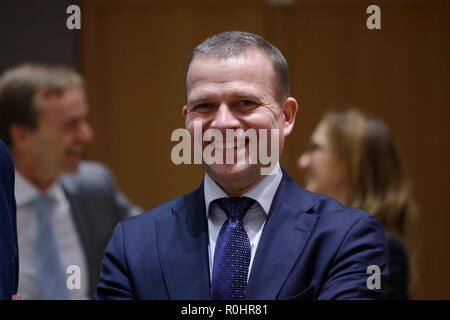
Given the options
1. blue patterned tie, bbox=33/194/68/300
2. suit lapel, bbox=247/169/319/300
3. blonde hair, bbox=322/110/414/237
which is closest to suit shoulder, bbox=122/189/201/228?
suit lapel, bbox=247/169/319/300

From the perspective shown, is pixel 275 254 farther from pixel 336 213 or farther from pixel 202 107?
pixel 202 107

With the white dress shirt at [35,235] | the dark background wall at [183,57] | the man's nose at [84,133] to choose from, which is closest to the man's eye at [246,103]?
the dark background wall at [183,57]

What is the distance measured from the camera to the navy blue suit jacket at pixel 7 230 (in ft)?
4.62

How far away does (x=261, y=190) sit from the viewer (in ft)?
4.80

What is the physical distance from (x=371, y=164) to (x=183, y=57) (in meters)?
0.83

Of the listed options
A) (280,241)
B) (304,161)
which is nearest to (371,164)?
(304,161)

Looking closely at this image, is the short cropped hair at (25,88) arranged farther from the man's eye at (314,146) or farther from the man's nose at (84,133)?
the man's eye at (314,146)

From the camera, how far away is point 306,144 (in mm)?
2016

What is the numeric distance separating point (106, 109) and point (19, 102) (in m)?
0.35

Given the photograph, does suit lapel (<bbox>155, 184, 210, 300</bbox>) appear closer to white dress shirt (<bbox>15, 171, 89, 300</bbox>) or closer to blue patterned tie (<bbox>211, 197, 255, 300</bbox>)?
blue patterned tie (<bbox>211, 197, 255, 300</bbox>)

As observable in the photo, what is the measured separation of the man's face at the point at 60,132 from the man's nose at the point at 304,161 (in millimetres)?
857

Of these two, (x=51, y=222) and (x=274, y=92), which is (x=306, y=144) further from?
(x=51, y=222)

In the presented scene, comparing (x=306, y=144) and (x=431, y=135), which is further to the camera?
(x=431, y=135)
